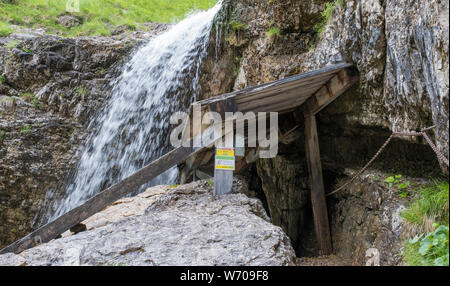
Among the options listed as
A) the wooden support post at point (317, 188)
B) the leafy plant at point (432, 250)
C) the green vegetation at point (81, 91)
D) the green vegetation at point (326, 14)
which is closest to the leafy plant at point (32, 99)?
the green vegetation at point (81, 91)

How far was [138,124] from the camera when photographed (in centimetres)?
775

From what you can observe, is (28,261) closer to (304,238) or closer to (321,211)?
(321,211)

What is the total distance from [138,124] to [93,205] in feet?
13.7

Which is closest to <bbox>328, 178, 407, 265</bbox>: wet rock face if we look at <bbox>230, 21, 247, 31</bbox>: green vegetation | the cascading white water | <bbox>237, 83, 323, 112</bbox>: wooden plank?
<bbox>237, 83, 323, 112</bbox>: wooden plank

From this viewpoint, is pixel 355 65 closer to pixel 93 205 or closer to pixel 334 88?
pixel 334 88

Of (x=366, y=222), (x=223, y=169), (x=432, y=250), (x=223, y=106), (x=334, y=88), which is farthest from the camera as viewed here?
(x=366, y=222)

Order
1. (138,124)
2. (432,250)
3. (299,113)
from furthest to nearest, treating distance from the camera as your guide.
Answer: (138,124)
(299,113)
(432,250)

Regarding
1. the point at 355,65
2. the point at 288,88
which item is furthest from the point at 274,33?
the point at 288,88

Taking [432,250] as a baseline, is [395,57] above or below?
above

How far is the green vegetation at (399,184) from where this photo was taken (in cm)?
426

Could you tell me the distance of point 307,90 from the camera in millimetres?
4973

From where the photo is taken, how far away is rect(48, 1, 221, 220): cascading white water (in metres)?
7.54

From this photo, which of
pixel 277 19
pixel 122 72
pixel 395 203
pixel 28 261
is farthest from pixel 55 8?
pixel 395 203

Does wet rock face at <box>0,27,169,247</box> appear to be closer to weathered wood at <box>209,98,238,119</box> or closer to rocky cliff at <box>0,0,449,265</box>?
rocky cliff at <box>0,0,449,265</box>
